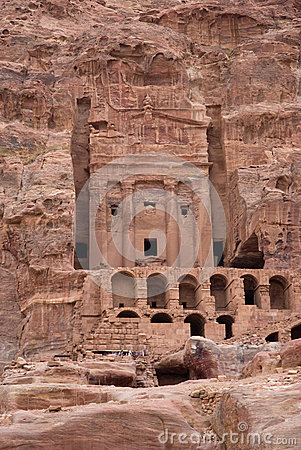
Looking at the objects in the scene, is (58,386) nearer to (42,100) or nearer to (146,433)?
(146,433)

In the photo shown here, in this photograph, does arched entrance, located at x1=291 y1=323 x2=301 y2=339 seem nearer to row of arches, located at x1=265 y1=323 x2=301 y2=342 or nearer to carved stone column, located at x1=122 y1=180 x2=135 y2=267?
row of arches, located at x1=265 y1=323 x2=301 y2=342

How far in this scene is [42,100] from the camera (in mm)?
64625

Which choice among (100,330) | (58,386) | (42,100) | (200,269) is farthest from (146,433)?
(42,100)

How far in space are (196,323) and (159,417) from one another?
2982 cm

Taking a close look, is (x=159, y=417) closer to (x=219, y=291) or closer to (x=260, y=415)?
(x=260, y=415)

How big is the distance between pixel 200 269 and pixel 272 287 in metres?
5.84

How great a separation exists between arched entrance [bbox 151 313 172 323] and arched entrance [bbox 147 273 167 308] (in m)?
2.49

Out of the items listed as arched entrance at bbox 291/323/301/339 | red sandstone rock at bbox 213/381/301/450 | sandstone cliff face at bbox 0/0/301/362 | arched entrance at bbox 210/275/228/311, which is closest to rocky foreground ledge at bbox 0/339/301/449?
red sandstone rock at bbox 213/381/301/450

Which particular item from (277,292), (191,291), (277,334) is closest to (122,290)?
(191,291)

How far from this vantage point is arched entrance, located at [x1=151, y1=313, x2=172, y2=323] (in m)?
51.0

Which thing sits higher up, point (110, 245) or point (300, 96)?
point (300, 96)

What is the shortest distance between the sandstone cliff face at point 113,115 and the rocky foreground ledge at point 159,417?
1980cm

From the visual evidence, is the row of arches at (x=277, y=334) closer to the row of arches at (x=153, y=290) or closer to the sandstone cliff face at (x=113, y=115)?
the sandstone cliff face at (x=113, y=115)

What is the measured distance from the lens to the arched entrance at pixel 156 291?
55344mm
